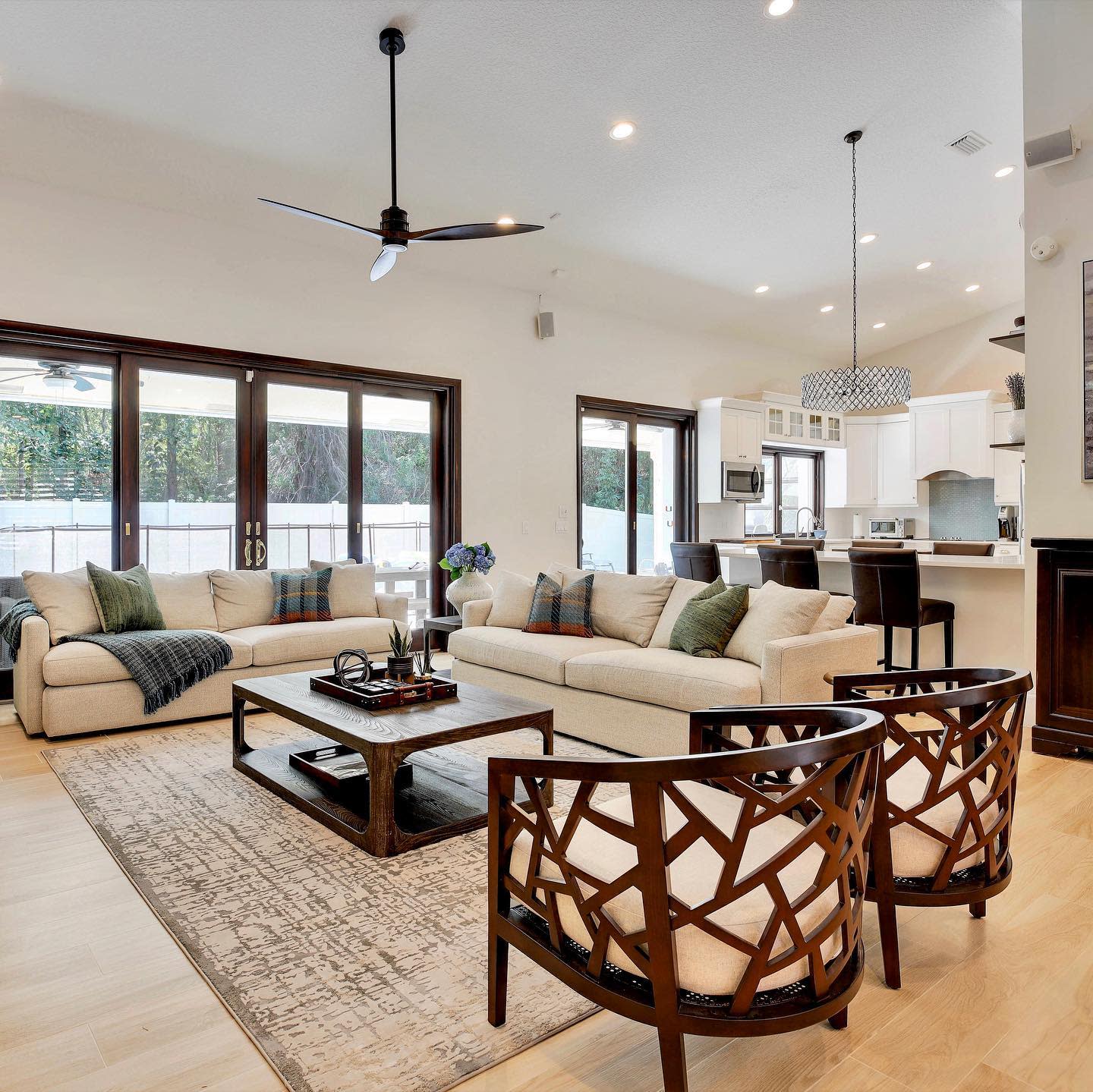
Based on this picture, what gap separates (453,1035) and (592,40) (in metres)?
4.49

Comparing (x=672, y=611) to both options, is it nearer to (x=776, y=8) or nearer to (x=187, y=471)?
(x=776, y=8)

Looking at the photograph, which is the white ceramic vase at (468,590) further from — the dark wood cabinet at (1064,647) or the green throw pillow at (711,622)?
the dark wood cabinet at (1064,647)

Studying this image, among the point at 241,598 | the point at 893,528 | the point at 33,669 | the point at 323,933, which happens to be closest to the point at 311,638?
the point at 241,598

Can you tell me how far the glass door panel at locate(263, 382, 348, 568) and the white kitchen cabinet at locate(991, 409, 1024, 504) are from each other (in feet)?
22.8

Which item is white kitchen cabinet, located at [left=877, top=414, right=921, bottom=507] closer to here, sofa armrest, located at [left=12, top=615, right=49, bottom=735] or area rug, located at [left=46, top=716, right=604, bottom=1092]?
area rug, located at [left=46, top=716, right=604, bottom=1092]

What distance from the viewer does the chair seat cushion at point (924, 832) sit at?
1.85 metres

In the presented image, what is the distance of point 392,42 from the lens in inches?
154

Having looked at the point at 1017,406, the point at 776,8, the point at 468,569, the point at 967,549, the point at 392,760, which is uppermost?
the point at 776,8

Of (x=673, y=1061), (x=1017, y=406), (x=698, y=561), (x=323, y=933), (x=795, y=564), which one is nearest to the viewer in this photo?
(x=673, y=1061)

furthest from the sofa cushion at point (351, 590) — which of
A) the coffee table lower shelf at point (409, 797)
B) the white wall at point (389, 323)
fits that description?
the coffee table lower shelf at point (409, 797)

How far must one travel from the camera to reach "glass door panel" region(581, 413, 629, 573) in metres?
7.86

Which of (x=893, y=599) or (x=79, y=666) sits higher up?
(x=893, y=599)

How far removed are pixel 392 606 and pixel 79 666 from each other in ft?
6.85

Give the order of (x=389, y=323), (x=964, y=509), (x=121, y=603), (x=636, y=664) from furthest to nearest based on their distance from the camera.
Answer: (x=964, y=509) → (x=389, y=323) → (x=121, y=603) → (x=636, y=664)
